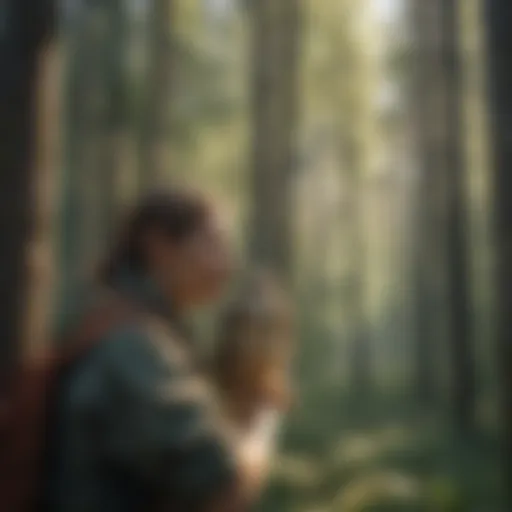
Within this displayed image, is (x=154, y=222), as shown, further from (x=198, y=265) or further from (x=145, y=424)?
(x=145, y=424)

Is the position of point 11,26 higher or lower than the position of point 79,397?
higher

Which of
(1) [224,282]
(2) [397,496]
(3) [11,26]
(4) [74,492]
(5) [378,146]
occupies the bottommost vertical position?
(2) [397,496]

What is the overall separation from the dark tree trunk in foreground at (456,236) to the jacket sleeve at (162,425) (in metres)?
0.40

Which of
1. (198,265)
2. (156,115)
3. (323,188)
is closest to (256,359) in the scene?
(198,265)

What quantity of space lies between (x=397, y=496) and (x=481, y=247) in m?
0.44

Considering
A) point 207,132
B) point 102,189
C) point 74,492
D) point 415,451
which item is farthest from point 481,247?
point 74,492

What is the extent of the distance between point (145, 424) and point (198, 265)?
273mm

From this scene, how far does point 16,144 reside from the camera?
1823 millimetres

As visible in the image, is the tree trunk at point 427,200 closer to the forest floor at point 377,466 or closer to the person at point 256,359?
the forest floor at point 377,466

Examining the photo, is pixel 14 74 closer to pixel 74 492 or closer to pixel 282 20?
pixel 282 20

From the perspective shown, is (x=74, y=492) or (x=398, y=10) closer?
(x=74, y=492)

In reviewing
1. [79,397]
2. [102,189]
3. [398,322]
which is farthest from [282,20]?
[79,397]

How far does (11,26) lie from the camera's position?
1.85m

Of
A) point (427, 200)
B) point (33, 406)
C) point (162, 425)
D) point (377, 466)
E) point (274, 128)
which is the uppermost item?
point (274, 128)
